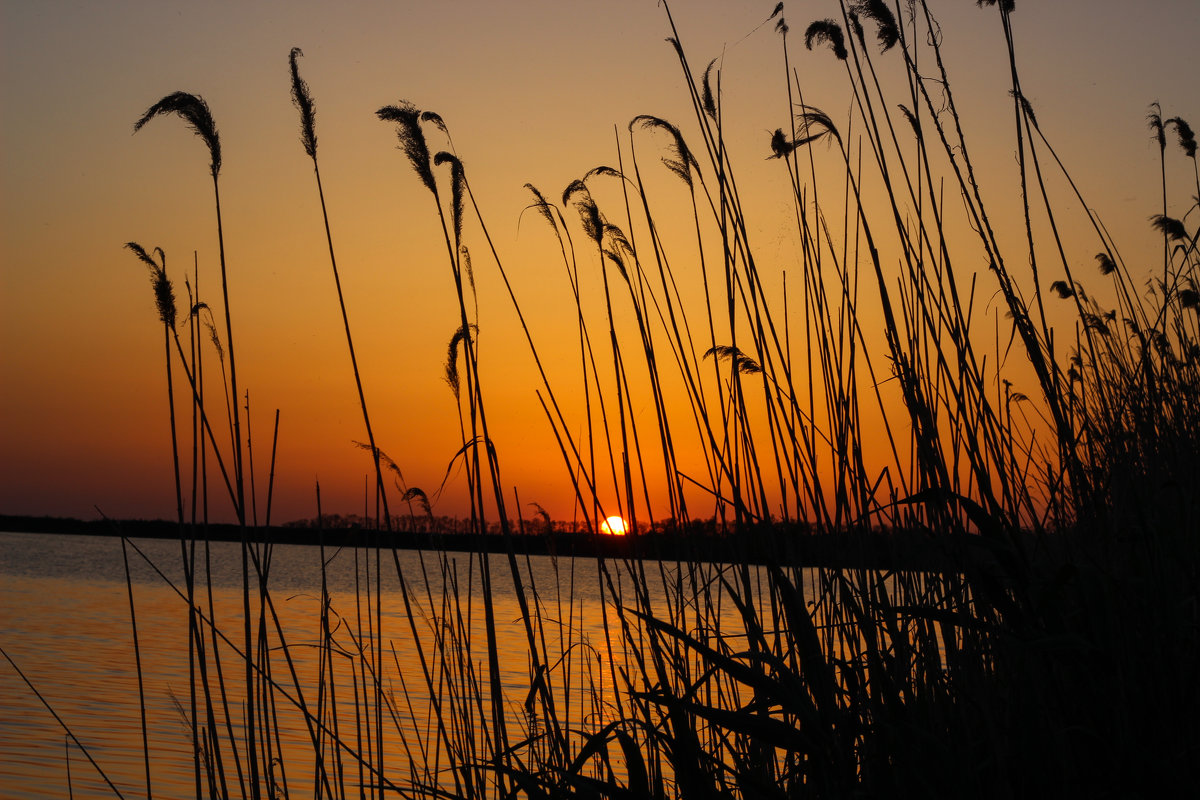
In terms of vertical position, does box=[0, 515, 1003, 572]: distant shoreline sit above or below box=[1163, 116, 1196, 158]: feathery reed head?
below

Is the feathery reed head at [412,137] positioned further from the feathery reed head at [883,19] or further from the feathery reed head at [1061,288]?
the feathery reed head at [1061,288]

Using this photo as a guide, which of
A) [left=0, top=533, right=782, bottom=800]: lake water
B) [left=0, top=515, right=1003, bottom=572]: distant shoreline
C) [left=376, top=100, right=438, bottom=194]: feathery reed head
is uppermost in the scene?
[left=376, top=100, right=438, bottom=194]: feathery reed head

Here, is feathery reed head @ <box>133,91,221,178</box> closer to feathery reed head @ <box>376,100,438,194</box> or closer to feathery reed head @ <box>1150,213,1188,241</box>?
feathery reed head @ <box>376,100,438,194</box>

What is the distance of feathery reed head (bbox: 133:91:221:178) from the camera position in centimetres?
160

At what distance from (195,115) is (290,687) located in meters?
5.85

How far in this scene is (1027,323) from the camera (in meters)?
1.46

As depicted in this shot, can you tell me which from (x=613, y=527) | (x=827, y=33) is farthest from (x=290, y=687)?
(x=827, y=33)

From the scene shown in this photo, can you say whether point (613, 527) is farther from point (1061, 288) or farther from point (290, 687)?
point (290, 687)

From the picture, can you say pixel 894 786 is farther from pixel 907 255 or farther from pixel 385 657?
pixel 385 657

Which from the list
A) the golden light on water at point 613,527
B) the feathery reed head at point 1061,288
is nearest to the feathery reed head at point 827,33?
the golden light on water at point 613,527

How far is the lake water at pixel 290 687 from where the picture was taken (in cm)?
199

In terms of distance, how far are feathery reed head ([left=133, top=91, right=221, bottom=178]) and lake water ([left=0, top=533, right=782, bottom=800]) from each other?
28.5 inches

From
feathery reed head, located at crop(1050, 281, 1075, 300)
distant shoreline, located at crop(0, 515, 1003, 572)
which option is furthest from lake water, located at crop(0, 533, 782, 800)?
feathery reed head, located at crop(1050, 281, 1075, 300)

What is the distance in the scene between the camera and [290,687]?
667 centimetres
